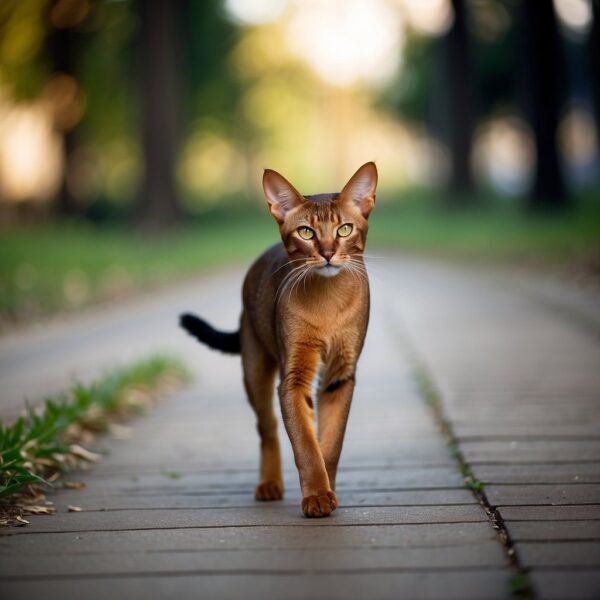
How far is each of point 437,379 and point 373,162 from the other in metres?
3.08

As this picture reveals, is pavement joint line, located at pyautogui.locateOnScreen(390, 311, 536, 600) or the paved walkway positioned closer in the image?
pavement joint line, located at pyautogui.locateOnScreen(390, 311, 536, 600)

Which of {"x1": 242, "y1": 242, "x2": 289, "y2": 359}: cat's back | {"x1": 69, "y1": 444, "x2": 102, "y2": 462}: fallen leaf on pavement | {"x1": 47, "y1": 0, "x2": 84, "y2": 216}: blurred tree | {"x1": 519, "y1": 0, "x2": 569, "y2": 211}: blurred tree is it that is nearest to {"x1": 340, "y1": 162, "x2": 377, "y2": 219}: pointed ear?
{"x1": 242, "y1": 242, "x2": 289, "y2": 359}: cat's back

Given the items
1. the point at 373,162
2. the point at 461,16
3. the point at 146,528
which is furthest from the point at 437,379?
the point at 461,16

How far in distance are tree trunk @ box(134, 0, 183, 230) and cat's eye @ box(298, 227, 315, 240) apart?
20.3 meters

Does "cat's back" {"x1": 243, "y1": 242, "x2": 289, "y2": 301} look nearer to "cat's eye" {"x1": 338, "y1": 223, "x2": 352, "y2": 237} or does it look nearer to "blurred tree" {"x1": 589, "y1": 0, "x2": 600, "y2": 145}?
"cat's eye" {"x1": 338, "y1": 223, "x2": 352, "y2": 237}

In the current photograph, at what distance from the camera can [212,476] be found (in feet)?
15.1

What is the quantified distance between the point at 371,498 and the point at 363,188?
138 cm

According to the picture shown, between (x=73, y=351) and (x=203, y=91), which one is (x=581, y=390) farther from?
(x=203, y=91)

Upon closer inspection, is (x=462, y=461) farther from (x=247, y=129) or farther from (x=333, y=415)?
(x=247, y=129)

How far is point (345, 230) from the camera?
156 inches

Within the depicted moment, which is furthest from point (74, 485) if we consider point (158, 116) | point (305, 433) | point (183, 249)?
point (158, 116)

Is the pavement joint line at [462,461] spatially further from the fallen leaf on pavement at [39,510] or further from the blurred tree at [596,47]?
the blurred tree at [596,47]

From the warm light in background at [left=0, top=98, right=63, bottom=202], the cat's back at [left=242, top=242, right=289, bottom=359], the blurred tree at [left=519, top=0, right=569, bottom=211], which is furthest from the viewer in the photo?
the warm light in background at [left=0, top=98, right=63, bottom=202]

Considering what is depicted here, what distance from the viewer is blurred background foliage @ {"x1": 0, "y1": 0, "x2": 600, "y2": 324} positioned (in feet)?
61.8
